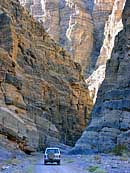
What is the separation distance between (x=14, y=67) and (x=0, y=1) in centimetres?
1752

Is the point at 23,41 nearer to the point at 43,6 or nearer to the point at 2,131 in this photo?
the point at 2,131

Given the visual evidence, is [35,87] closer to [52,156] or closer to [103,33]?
[52,156]

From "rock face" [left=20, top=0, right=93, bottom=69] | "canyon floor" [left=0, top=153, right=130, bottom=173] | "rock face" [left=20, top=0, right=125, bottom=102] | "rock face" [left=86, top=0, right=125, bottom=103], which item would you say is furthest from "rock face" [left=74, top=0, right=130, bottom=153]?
"rock face" [left=20, top=0, right=93, bottom=69]

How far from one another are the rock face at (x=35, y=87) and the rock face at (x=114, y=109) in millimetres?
8419

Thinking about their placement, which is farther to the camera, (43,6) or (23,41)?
(43,6)

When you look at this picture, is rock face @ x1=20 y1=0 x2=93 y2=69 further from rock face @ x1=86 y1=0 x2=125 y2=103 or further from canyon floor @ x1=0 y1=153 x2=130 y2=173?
canyon floor @ x1=0 y1=153 x2=130 y2=173

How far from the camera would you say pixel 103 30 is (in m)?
176

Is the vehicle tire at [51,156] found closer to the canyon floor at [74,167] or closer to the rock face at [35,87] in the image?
the canyon floor at [74,167]

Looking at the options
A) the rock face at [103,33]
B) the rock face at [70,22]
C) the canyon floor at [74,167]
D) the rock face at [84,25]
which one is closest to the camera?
the canyon floor at [74,167]

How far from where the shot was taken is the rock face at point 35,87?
71.2 meters

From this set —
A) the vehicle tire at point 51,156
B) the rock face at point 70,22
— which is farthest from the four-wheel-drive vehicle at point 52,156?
the rock face at point 70,22

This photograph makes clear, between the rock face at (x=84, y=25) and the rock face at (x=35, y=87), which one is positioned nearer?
the rock face at (x=35, y=87)

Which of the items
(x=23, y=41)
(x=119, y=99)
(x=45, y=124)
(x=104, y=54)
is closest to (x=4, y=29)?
(x=23, y=41)

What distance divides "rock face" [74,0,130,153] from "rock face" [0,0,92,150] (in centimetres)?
842
